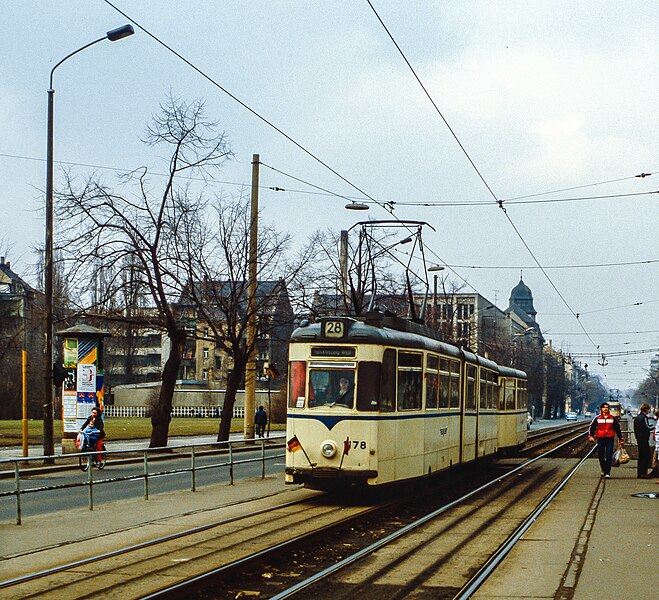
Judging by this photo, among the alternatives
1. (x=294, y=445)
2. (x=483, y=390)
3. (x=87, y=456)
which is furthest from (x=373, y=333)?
(x=483, y=390)

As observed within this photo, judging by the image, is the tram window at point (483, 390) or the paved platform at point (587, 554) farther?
the tram window at point (483, 390)

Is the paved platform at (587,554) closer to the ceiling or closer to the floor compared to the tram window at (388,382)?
closer to the floor

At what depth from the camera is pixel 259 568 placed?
1072 cm

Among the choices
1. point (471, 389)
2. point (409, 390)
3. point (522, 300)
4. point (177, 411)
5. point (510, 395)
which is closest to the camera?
point (409, 390)

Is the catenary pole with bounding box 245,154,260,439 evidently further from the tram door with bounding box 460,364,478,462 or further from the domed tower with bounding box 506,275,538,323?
the domed tower with bounding box 506,275,538,323

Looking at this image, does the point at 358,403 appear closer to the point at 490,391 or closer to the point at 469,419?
the point at 469,419

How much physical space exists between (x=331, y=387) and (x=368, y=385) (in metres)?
0.62

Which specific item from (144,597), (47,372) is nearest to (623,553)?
(144,597)

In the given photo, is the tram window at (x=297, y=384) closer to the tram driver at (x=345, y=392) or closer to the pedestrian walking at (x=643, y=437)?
the tram driver at (x=345, y=392)

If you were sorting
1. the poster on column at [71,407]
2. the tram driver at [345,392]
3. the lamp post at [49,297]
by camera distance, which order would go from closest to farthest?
the tram driver at [345,392] < the lamp post at [49,297] < the poster on column at [71,407]

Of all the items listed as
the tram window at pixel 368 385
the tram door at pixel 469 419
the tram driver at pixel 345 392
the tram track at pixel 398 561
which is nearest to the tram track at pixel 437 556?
the tram track at pixel 398 561

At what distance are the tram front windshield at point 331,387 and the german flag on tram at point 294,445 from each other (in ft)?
1.91

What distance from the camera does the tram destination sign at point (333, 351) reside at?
1709 centimetres

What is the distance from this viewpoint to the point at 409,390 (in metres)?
18.0
